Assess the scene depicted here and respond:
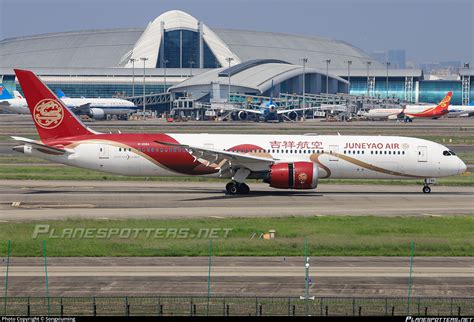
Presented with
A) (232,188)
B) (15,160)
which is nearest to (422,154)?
(232,188)

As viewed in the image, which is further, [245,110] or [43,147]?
[245,110]

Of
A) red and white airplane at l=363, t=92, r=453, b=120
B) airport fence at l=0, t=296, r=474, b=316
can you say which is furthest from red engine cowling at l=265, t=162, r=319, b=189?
red and white airplane at l=363, t=92, r=453, b=120

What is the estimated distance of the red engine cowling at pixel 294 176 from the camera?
5534cm

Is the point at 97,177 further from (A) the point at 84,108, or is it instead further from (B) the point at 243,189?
(A) the point at 84,108

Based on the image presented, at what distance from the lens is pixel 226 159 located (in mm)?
57031

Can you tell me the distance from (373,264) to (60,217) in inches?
701

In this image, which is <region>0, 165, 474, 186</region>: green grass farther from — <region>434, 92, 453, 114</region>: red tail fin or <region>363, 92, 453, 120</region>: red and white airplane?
<region>434, 92, 453, 114</region>: red tail fin

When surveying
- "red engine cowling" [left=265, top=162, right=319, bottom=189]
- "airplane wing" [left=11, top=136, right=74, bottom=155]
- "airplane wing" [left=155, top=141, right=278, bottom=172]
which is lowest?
"red engine cowling" [left=265, top=162, right=319, bottom=189]

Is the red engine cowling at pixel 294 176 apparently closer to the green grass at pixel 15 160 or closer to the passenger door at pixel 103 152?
the passenger door at pixel 103 152

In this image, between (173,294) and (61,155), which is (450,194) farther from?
(173,294)

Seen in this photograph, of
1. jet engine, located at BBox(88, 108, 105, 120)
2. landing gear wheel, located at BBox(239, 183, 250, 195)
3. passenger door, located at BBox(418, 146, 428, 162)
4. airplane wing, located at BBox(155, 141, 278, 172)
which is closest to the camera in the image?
airplane wing, located at BBox(155, 141, 278, 172)

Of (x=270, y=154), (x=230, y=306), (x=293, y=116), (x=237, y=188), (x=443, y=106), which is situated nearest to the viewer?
(x=230, y=306)

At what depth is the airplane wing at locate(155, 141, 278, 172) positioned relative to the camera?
55938mm

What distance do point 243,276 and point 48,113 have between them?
2866 cm
